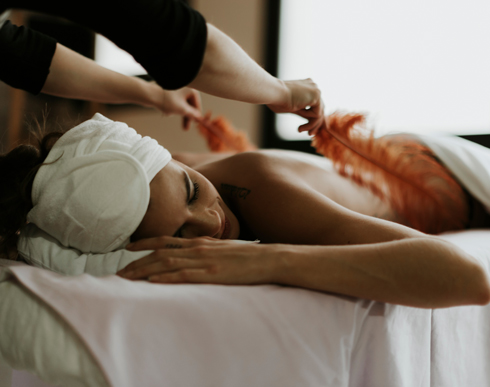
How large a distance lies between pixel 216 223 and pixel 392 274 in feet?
1.20

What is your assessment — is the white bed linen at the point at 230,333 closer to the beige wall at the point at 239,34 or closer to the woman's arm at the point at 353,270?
the woman's arm at the point at 353,270

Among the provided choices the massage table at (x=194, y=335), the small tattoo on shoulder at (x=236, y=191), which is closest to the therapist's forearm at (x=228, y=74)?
the small tattoo on shoulder at (x=236, y=191)

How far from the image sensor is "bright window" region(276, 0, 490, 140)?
6.14ft

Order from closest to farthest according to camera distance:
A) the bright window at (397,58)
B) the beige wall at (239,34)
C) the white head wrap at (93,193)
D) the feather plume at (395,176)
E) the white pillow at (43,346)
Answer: the white pillow at (43,346)
the white head wrap at (93,193)
the feather plume at (395,176)
the bright window at (397,58)
the beige wall at (239,34)

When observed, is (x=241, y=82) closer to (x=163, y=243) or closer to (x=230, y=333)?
(x=163, y=243)

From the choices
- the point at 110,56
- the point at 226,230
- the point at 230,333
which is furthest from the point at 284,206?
the point at 110,56

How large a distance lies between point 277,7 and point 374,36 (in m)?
0.66

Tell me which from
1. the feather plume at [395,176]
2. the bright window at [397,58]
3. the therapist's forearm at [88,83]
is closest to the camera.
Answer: the therapist's forearm at [88,83]

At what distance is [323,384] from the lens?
583mm

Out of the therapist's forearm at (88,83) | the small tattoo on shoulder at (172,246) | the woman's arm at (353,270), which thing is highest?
the therapist's forearm at (88,83)

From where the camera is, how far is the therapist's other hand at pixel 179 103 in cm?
144

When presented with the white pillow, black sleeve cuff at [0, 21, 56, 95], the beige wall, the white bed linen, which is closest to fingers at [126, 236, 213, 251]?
the white bed linen

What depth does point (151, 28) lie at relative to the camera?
59cm

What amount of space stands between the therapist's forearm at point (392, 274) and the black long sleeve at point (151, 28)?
0.33 meters
